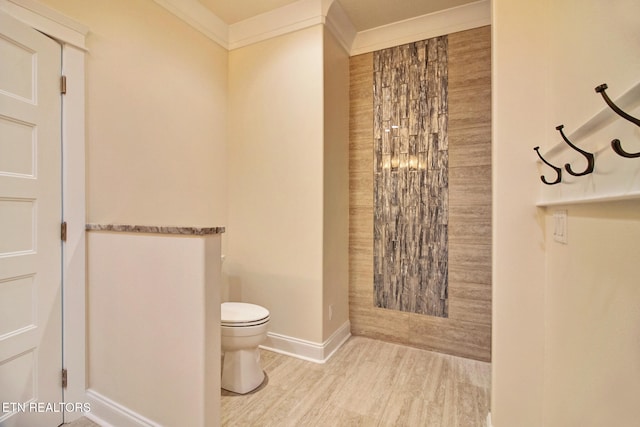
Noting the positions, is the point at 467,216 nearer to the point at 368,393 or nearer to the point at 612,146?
the point at 368,393

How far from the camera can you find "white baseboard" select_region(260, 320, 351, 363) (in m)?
2.16

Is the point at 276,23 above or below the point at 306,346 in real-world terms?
above

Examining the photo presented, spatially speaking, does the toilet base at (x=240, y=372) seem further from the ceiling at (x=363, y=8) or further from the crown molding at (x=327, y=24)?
the ceiling at (x=363, y=8)

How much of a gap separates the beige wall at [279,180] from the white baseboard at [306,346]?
0.05 meters

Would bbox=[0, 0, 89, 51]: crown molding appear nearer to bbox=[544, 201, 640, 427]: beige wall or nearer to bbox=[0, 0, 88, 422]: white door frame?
bbox=[0, 0, 88, 422]: white door frame

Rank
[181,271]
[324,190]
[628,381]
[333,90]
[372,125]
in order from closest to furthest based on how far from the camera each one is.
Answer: [628,381], [181,271], [324,190], [333,90], [372,125]

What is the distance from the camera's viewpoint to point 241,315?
179cm

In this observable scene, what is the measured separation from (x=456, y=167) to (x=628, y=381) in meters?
1.90

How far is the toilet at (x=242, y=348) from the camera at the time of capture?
1706 mm

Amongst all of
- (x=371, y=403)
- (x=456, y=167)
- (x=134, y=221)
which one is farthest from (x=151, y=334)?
(x=456, y=167)

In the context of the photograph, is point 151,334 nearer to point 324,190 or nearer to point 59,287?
point 59,287

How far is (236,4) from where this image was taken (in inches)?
87.8

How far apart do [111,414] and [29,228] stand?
101cm

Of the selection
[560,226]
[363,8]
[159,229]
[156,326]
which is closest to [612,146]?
[560,226]
